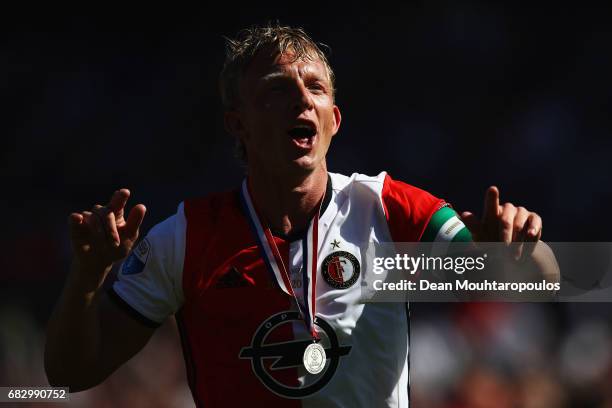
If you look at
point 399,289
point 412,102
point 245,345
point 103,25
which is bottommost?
point 245,345

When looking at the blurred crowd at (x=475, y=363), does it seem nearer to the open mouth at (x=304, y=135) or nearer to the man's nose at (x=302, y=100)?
the open mouth at (x=304, y=135)

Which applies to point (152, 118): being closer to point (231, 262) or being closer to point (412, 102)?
point (412, 102)

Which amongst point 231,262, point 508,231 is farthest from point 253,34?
point 508,231

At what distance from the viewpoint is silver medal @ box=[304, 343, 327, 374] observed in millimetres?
3295

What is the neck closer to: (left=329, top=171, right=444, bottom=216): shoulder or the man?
the man

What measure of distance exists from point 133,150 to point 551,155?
3.97 metres

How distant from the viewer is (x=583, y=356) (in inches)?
287

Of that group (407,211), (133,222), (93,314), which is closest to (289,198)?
(407,211)

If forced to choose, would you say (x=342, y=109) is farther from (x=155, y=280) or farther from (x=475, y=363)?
(x=155, y=280)

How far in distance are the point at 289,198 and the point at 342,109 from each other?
5810 mm

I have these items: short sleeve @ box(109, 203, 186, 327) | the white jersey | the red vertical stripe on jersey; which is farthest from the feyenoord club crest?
short sleeve @ box(109, 203, 186, 327)

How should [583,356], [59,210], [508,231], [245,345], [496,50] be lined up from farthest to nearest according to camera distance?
[496,50] → [59,210] → [583,356] → [245,345] → [508,231]

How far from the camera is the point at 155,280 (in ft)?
11.5

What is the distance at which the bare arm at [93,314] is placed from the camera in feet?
10.2
